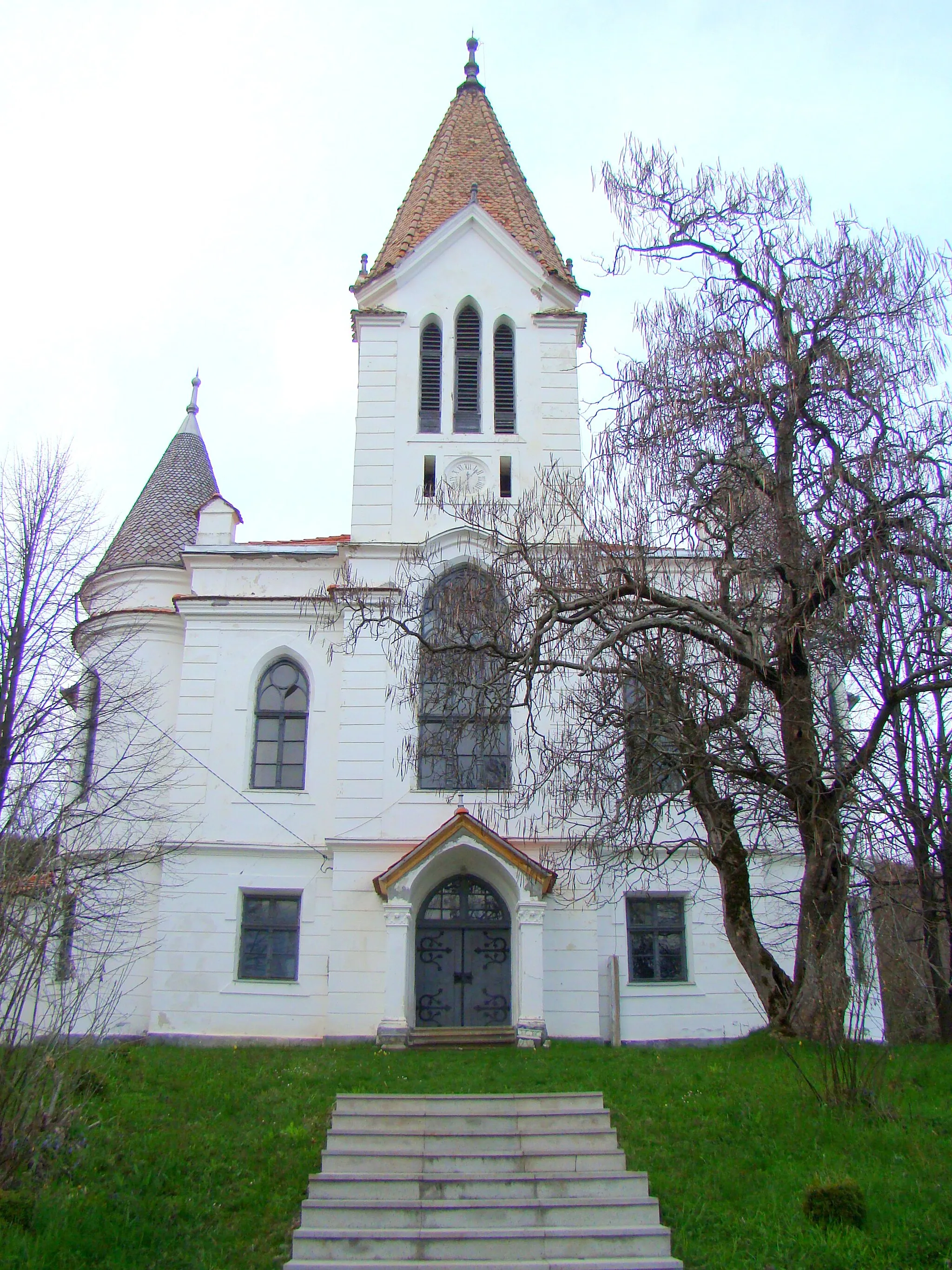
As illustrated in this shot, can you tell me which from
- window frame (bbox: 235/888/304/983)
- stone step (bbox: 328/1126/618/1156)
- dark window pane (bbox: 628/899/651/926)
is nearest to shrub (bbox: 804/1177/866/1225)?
stone step (bbox: 328/1126/618/1156)

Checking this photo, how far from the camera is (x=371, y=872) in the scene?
795 inches

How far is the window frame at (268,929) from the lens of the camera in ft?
67.1

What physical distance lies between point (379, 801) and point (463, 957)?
306cm

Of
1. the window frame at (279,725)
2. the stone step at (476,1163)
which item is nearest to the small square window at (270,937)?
the window frame at (279,725)

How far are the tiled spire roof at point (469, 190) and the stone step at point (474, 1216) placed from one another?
1916 cm

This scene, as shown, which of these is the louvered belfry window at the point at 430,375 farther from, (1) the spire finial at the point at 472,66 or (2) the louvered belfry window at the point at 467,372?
(1) the spire finial at the point at 472,66

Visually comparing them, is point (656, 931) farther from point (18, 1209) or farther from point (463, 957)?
point (18, 1209)

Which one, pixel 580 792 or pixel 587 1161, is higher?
pixel 580 792

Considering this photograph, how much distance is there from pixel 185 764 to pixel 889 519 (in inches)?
557

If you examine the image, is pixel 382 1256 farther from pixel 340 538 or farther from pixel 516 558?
pixel 340 538

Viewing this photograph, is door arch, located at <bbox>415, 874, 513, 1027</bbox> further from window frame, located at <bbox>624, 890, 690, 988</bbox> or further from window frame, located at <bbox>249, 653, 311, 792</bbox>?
window frame, located at <bbox>249, 653, 311, 792</bbox>

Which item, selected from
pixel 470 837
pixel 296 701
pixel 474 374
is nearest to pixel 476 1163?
pixel 470 837

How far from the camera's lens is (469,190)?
27.0m

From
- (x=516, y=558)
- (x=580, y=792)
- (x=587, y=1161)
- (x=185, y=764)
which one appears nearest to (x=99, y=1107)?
(x=587, y=1161)
